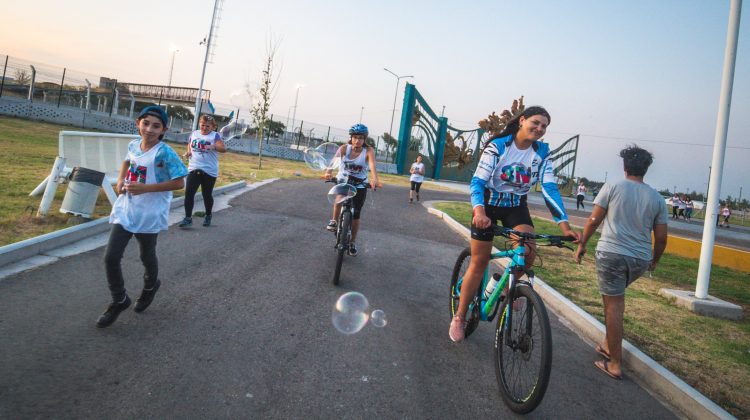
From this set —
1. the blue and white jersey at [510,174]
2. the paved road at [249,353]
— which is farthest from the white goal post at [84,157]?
the blue and white jersey at [510,174]

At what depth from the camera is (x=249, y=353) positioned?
11.1ft

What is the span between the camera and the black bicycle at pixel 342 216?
17.7 feet

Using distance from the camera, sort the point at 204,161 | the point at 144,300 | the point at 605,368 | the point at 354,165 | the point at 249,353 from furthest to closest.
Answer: the point at 204,161 < the point at 354,165 < the point at 605,368 < the point at 144,300 < the point at 249,353

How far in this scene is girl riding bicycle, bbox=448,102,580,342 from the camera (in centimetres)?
363

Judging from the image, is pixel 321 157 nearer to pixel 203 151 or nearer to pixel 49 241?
pixel 203 151

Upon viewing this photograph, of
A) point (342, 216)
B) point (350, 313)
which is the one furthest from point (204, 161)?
point (350, 313)

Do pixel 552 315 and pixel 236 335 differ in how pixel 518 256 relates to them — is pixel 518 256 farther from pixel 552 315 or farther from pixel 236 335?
pixel 552 315

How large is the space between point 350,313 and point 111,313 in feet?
6.86

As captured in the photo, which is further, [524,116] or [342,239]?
[342,239]

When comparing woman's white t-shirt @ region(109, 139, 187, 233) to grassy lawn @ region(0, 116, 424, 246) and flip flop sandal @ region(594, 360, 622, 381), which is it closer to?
grassy lawn @ region(0, 116, 424, 246)

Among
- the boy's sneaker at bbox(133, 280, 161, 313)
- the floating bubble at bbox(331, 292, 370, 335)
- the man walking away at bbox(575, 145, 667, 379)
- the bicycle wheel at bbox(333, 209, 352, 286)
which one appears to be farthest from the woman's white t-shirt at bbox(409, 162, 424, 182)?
the boy's sneaker at bbox(133, 280, 161, 313)

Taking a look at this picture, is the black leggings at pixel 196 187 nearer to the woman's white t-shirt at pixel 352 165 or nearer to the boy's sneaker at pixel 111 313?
the woman's white t-shirt at pixel 352 165

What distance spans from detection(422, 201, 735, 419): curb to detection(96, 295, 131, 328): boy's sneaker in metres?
4.43

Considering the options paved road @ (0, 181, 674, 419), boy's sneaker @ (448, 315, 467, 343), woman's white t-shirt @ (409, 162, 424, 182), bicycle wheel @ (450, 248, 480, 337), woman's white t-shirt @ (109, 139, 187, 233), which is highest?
woman's white t-shirt @ (409, 162, 424, 182)
